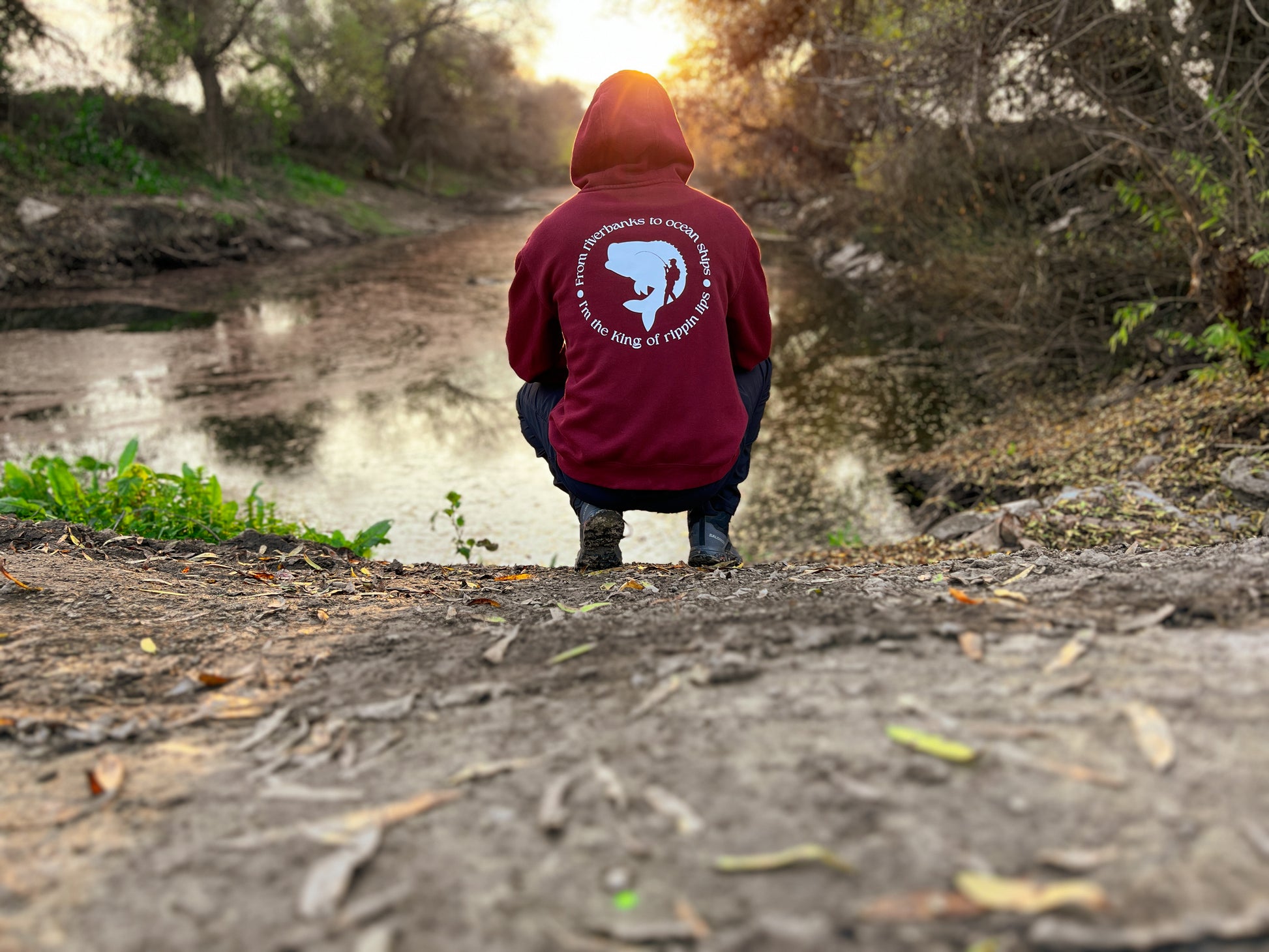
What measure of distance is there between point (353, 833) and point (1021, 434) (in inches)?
221

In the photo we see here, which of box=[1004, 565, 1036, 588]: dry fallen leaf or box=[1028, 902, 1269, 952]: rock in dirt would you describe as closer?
box=[1028, 902, 1269, 952]: rock in dirt

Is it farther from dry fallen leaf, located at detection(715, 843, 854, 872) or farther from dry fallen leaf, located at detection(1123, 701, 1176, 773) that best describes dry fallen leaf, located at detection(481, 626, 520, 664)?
dry fallen leaf, located at detection(1123, 701, 1176, 773)

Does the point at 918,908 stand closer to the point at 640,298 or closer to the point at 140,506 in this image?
the point at 640,298

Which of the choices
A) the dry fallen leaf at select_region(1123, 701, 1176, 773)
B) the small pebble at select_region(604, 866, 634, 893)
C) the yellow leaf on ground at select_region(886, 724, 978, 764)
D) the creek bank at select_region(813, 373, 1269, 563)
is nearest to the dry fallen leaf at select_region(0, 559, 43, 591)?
the small pebble at select_region(604, 866, 634, 893)

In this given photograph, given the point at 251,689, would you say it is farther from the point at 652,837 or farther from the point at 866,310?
the point at 866,310

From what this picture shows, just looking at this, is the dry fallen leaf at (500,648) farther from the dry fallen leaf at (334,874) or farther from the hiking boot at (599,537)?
the hiking boot at (599,537)

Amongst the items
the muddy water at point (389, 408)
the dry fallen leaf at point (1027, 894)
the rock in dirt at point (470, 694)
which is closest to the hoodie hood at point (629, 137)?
the rock in dirt at point (470, 694)

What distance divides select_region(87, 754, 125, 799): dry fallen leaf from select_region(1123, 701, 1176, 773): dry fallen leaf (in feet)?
4.98

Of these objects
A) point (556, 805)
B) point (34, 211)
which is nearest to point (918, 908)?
point (556, 805)

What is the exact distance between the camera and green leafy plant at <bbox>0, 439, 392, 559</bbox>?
3664mm

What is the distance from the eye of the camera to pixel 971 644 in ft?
5.50

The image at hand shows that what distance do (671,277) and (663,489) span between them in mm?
665

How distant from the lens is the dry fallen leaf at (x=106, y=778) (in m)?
1.41

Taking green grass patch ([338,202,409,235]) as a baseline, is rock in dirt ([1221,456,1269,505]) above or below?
below
